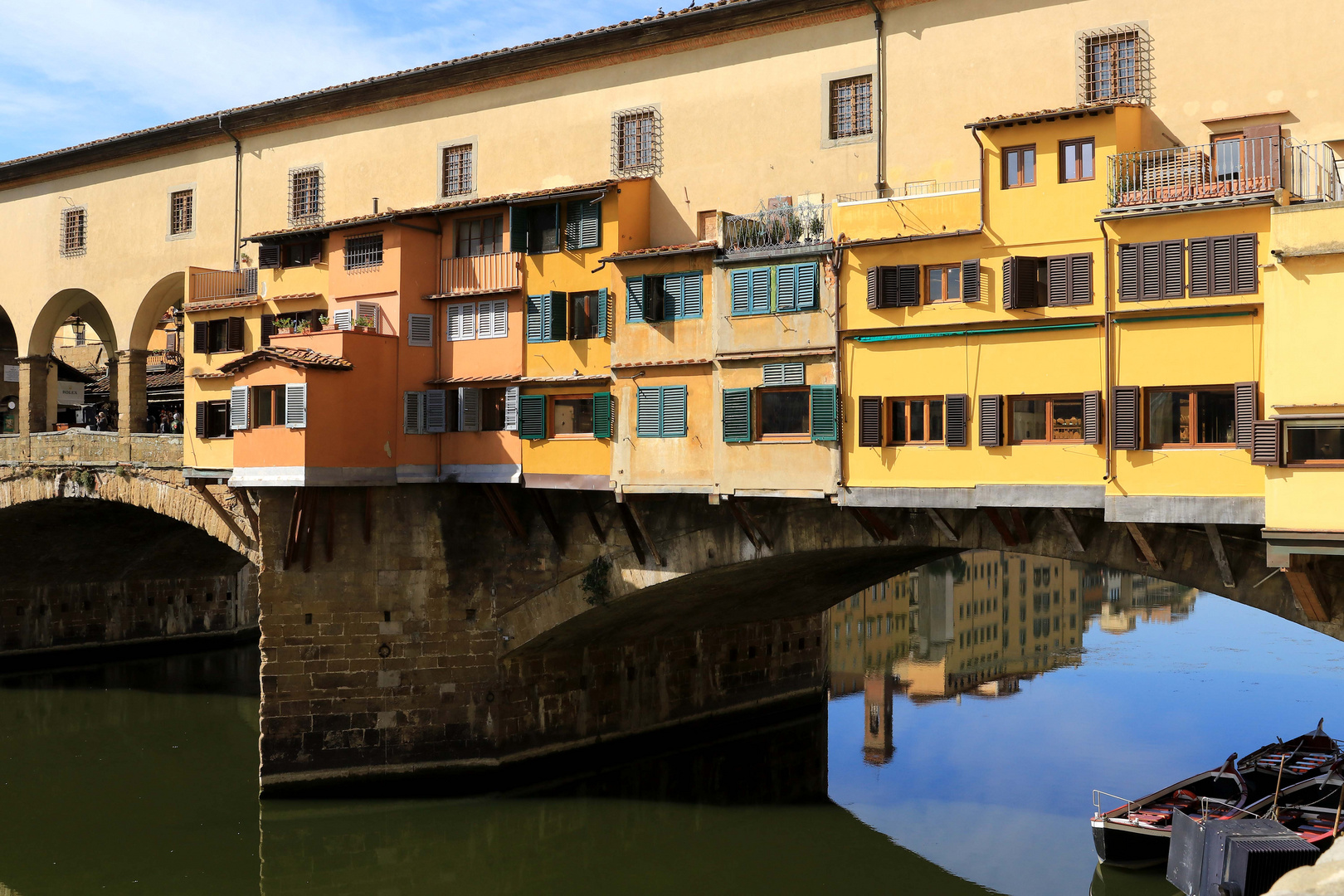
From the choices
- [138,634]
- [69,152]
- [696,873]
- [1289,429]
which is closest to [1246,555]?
[1289,429]

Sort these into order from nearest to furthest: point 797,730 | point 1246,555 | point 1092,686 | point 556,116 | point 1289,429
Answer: point 1289,429
point 1246,555
point 556,116
point 797,730
point 1092,686

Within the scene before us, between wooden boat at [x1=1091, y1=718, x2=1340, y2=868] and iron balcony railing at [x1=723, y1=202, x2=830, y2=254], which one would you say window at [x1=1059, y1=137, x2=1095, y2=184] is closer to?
iron balcony railing at [x1=723, y1=202, x2=830, y2=254]

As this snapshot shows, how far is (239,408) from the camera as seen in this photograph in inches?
1017

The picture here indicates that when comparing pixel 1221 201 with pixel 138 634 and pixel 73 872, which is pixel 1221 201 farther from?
pixel 138 634

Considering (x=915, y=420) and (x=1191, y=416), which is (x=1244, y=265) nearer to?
(x=1191, y=416)

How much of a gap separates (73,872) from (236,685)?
57.4 ft

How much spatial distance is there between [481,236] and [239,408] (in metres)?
6.24

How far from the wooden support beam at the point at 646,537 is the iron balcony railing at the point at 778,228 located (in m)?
5.70

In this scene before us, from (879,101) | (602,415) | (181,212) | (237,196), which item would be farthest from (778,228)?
(181,212)

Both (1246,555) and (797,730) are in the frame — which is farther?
(797,730)

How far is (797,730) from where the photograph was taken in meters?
34.3

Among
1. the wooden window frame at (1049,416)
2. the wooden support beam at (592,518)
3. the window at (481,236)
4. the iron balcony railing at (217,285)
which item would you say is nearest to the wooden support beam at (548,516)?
the wooden support beam at (592,518)

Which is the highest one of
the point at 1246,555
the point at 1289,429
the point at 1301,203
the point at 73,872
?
the point at 1301,203

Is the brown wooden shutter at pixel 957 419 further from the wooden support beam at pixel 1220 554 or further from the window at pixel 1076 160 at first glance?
the wooden support beam at pixel 1220 554
